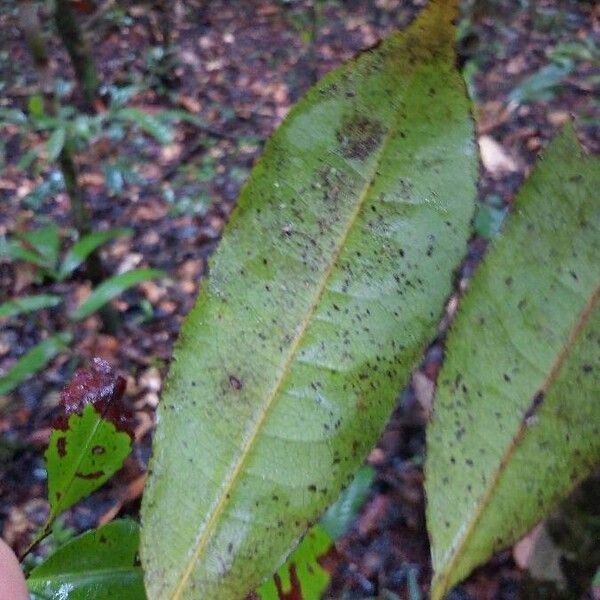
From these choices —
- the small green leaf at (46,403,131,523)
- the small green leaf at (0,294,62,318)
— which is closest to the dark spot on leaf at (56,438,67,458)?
the small green leaf at (46,403,131,523)

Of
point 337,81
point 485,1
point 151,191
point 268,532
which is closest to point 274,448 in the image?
point 268,532

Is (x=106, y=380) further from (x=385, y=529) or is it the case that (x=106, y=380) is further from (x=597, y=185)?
(x=385, y=529)

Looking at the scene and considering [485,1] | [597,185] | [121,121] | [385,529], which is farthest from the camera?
[485,1]

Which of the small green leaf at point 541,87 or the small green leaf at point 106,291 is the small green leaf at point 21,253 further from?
the small green leaf at point 541,87

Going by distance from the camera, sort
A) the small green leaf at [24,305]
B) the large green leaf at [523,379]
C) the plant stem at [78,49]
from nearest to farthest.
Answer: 1. the large green leaf at [523,379]
2. the small green leaf at [24,305]
3. the plant stem at [78,49]

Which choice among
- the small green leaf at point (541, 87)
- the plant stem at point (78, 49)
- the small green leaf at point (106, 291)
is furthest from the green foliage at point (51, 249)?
the small green leaf at point (541, 87)

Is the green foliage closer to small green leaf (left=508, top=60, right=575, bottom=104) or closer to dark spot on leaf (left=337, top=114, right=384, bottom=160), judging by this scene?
small green leaf (left=508, top=60, right=575, bottom=104)

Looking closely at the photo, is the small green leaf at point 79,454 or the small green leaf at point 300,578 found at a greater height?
the small green leaf at point 79,454

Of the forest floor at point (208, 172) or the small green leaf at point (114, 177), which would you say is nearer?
the forest floor at point (208, 172)
